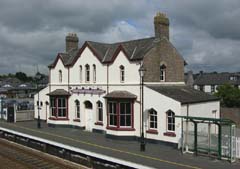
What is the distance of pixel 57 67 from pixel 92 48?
6.44m

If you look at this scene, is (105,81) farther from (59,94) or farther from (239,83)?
(239,83)

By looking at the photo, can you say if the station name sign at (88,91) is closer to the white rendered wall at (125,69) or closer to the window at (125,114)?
the white rendered wall at (125,69)

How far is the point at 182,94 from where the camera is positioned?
21.9m

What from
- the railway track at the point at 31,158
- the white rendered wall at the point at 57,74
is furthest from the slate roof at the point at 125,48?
the railway track at the point at 31,158

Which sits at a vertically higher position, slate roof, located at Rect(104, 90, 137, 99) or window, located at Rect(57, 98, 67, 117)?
slate roof, located at Rect(104, 90, 137, 99)

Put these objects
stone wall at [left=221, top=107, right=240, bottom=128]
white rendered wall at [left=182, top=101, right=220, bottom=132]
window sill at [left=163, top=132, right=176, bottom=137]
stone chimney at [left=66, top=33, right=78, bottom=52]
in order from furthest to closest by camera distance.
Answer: stone chimney at [left=66, top=33, right=78, bottom=52] → stone wall at [left=221, top=107, right=240, bottom=128] → window sill at [left=163, top=132, right=176, bottom=137] → white rendered wall at [left=182, top=101, right=220, bottom=132]

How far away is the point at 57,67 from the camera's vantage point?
101 ft

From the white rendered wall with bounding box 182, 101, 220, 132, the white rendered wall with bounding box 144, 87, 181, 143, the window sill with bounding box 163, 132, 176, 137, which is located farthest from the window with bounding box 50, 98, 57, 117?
the white rendered wall with bounding box 182, 101, 220, 132

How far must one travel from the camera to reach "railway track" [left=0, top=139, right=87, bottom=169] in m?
17.0

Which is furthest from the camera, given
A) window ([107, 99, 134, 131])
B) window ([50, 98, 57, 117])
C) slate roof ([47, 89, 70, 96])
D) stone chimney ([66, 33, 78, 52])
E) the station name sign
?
stone chimney ([66, 33, 78, 52])

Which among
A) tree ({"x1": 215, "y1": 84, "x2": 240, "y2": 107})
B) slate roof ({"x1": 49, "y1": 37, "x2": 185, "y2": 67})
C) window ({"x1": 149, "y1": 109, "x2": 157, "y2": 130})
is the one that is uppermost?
slate roof ({"x1": 49, "y1": 37, "x2": 185, "y2": 67})

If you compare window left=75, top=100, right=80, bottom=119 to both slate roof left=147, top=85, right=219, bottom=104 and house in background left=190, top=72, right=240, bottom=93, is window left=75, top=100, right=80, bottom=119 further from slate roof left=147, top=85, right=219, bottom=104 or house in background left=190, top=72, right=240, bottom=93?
house in background left=190, top=72, right=240, bottom=93

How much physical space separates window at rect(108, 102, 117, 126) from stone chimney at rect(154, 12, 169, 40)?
6786mm

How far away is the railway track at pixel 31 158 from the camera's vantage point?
1702 cm
